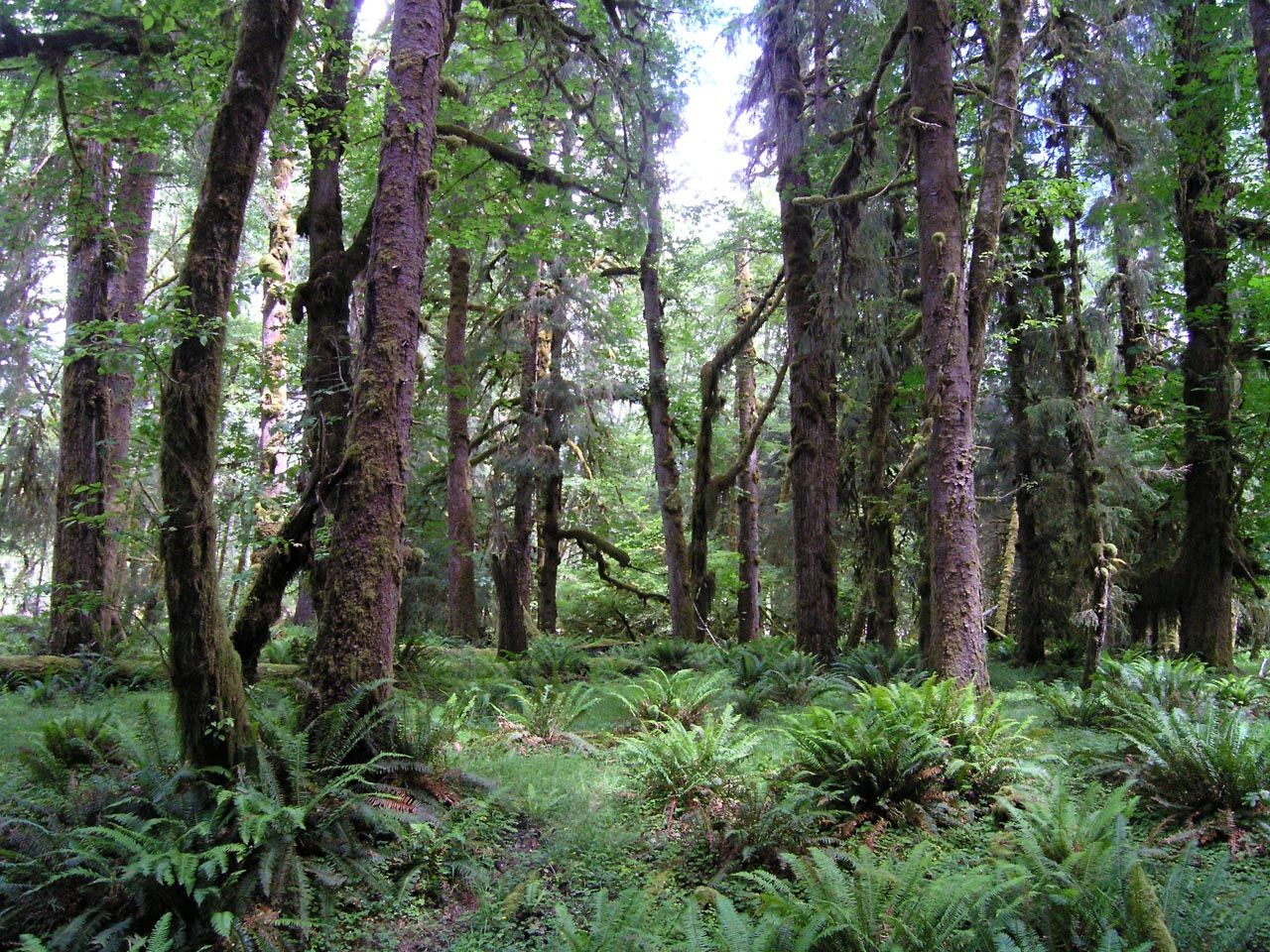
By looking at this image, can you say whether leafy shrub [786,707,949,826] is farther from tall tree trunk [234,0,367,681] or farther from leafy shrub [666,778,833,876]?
tall tree trunk [234,0,367,681]

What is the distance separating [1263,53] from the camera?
525 cm

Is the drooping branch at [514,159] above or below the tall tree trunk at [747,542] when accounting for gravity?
above

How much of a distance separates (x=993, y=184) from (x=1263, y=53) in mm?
2057

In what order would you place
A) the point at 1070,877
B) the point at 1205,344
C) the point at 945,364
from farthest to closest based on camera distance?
the point at 1205,344 < the point at 945,364 < the point at 1070,877

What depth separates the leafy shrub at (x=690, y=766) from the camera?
5.12 metres

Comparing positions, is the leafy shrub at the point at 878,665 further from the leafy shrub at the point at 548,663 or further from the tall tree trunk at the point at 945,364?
the leafy shrub at the point at 548,663

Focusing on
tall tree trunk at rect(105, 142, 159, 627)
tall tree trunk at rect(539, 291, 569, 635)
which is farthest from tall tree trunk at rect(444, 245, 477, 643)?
tall tree trunk at rect(105, 142, 159, 627)

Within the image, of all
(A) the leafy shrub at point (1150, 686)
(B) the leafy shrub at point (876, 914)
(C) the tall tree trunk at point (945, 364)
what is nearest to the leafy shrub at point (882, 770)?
(B) the leafy shrub at point (876, 914)

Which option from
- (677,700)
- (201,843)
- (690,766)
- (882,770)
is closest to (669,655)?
(677,700)

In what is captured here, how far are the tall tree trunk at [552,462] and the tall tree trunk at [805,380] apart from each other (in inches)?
180

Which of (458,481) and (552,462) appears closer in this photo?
(458,481)

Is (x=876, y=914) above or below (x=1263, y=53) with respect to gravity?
below

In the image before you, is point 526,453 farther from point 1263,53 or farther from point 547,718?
point 1263,53

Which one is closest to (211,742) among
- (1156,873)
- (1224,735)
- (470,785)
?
(470,785)
